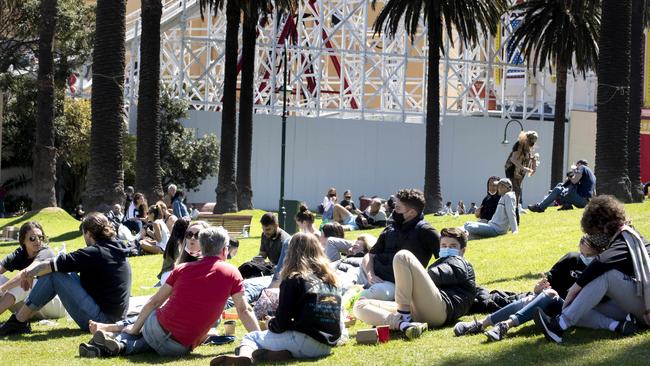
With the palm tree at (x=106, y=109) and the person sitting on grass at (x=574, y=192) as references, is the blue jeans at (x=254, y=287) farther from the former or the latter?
the palm tree at (x=106, y=109)

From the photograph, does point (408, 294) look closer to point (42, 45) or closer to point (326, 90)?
point (42, 45)

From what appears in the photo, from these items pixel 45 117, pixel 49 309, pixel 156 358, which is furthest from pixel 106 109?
pixel 156 358

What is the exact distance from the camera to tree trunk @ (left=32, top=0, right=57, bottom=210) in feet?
86.6

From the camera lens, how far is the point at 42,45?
2656 cm

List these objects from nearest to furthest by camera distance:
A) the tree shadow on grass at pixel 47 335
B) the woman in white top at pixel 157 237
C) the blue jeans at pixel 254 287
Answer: the tree shadow on grass at pixel 47 335, the blue jeans at pixel 254 287, the woman in white top at pixel 157 237

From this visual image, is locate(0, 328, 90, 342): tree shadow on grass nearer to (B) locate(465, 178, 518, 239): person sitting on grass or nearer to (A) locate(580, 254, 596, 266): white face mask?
(A) locate(580, 254, 596, 266): white face mask

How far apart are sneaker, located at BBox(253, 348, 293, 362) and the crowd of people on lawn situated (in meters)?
0.01

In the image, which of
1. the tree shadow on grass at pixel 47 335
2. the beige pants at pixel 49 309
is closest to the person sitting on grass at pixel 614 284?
the tree shadow on grass at pixel 47 335

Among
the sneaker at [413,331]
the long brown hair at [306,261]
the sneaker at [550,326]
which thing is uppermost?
the long brown hair at [306,261]

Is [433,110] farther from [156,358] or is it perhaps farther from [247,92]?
[156,358]

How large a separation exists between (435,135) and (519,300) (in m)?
23.0

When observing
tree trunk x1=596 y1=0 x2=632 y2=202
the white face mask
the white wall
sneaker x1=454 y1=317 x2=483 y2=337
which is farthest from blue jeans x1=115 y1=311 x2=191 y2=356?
the white wall

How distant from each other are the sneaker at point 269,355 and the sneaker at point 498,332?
155cm

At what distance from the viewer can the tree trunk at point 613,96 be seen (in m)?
20.4
